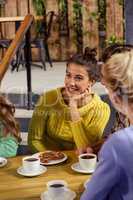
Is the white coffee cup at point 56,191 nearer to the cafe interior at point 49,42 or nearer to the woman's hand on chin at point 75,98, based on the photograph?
the cafe interior at point 49,42

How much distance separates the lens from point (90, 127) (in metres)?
2.39

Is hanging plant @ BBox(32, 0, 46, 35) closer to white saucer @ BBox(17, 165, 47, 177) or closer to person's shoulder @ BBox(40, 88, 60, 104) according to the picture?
person's shoulder @ BBox(40, 88, 60, 104)

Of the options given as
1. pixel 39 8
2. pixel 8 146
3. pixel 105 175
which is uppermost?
pixel 39 8

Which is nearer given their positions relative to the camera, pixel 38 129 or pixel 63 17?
pixel 38 129

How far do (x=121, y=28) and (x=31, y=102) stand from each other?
4.16 m

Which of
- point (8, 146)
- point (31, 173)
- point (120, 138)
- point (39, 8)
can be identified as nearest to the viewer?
point (120, 138)

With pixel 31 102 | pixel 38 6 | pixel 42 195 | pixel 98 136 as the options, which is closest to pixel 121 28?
pixel 38 6

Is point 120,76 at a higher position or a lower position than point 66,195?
higher

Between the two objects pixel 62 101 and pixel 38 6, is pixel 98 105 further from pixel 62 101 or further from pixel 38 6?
pixel 38 6

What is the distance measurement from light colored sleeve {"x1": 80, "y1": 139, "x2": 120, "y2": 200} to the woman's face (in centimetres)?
112

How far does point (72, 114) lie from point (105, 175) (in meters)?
1.18

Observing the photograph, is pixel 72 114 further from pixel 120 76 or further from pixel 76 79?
pixel 120 76

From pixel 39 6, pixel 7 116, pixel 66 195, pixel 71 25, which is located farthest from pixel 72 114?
pixel 39 6

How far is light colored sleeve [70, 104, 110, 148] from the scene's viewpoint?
92.6 inches
